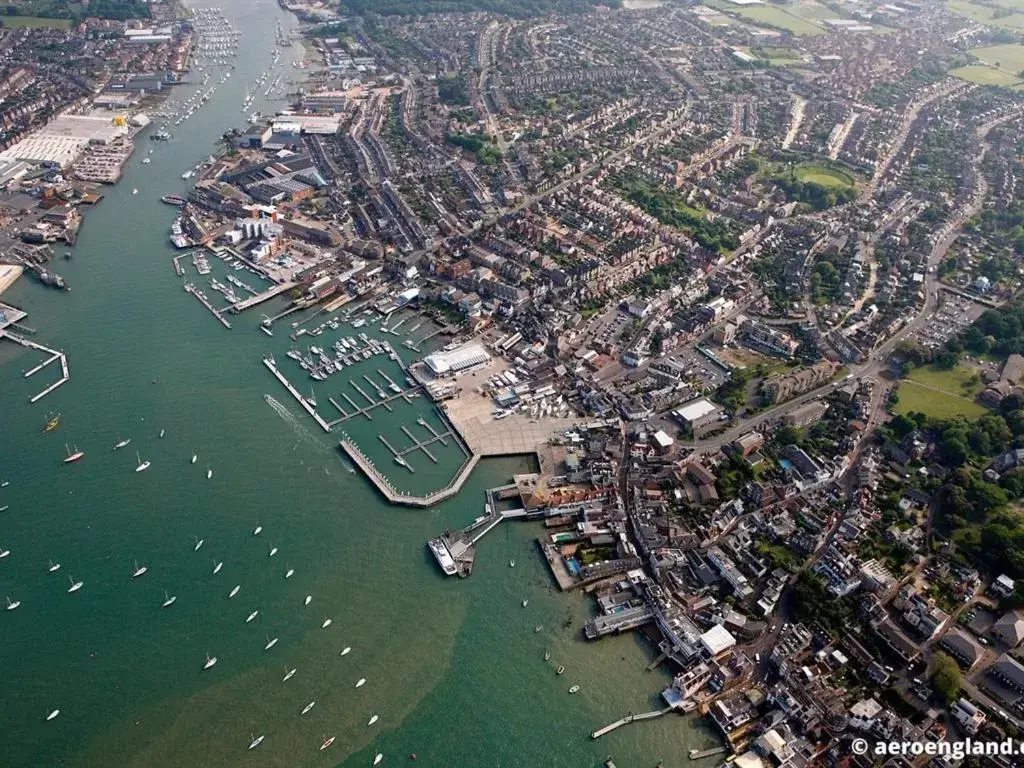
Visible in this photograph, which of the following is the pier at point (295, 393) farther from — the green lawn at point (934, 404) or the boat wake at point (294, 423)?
the green lawn at point (934, 404)

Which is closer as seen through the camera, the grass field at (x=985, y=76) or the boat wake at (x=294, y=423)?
the boat wake at (x=294, y=423)

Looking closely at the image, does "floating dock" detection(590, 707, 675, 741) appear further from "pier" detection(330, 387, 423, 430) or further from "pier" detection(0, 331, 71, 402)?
"pier" detection(0, 331, 71, 402)

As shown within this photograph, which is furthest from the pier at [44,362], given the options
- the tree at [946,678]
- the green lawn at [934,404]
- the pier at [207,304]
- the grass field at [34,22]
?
the grass field at [34,22]

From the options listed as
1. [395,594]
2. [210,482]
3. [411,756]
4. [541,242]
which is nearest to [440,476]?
[395,594]

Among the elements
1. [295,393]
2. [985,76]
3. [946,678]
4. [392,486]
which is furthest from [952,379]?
[985,76]

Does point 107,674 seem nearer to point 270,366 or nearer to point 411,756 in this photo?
point 411,756
